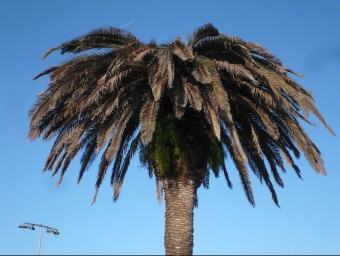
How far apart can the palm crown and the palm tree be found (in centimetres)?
3

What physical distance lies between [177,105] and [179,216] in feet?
10.2

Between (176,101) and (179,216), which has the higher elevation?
(176,101)

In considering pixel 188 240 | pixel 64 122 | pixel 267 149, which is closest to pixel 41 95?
pixel 64 122

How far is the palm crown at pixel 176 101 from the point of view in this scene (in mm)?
14688

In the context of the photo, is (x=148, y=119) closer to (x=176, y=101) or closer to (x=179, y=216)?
(x=176, y=101)

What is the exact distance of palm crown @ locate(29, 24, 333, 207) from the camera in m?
14.7

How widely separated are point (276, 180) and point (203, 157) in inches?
128

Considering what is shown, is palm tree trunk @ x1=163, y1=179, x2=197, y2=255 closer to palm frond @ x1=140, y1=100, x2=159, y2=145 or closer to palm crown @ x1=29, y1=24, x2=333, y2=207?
palm crown @ x1=29, y1=24, x2=333, y2=207

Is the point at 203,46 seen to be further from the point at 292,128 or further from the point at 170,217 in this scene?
the point at 170,217

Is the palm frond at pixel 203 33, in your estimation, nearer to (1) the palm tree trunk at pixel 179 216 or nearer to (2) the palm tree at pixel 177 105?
(2) the palm tree at pixel 177 105

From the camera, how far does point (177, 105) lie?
1450cm

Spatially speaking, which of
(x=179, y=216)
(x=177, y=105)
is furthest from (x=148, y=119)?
(x=179, y=216)

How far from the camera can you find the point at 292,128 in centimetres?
1573

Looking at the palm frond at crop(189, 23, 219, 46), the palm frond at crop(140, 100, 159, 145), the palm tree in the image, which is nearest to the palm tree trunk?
the palm tree
